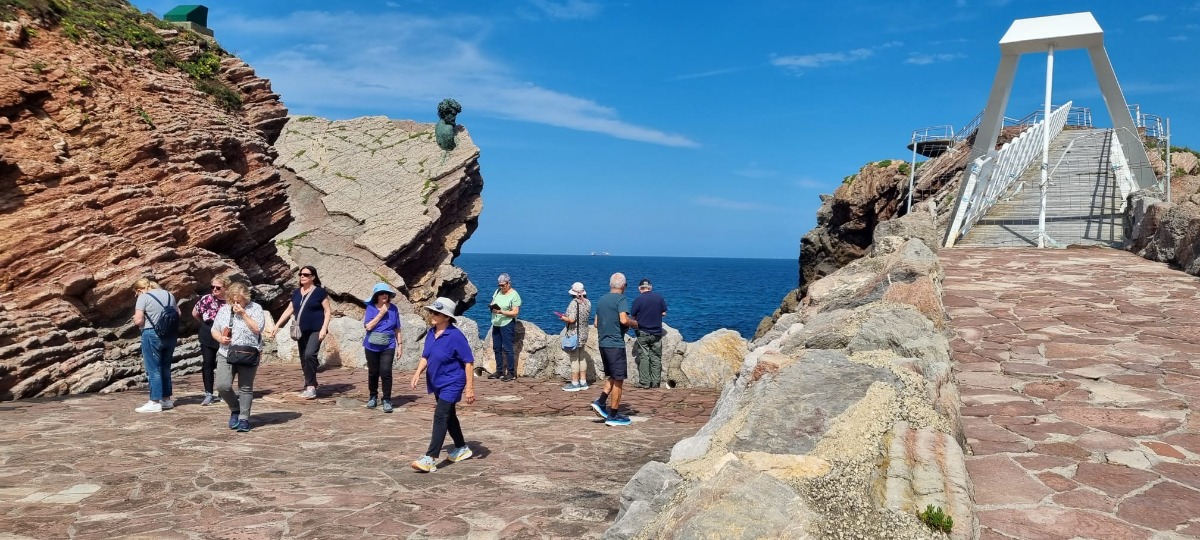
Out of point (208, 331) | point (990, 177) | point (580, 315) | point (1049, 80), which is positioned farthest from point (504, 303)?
point (1049, 80)

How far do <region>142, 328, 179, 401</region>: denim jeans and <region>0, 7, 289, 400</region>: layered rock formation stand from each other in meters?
1.85

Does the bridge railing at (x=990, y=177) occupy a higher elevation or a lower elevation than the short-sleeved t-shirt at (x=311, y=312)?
higher

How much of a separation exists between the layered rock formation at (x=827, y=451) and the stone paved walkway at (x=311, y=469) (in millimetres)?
1309

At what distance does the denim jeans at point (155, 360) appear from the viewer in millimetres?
8570

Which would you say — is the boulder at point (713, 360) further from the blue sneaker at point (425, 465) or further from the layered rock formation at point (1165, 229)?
the layered rock formation at point (1165, 229)

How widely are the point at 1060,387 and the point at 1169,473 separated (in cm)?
175

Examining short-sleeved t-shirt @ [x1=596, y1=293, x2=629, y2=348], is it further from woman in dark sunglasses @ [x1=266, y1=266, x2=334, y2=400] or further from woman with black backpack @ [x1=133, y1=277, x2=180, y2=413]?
woman with black backpack @ [x1=133, y1=277, x2=180, y2=413]

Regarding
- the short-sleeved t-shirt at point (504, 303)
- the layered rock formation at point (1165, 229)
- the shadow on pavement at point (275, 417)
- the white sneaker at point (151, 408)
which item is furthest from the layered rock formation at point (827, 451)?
the layered rock formation at point (1165, 229)

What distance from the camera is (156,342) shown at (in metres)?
8.62

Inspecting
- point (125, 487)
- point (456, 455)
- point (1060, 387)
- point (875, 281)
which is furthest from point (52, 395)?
point (1060, 387)

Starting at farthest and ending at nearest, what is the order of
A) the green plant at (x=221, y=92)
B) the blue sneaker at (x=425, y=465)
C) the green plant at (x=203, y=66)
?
the green plant at (x=221, y=92)
the green plant at (x=203, y=66)
the blue sneaker at (x=425, y=465)

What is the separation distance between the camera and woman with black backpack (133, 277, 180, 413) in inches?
337

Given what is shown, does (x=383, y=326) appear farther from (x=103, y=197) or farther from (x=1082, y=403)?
(x=1082, y=403)

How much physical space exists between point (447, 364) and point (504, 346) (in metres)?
5.29
